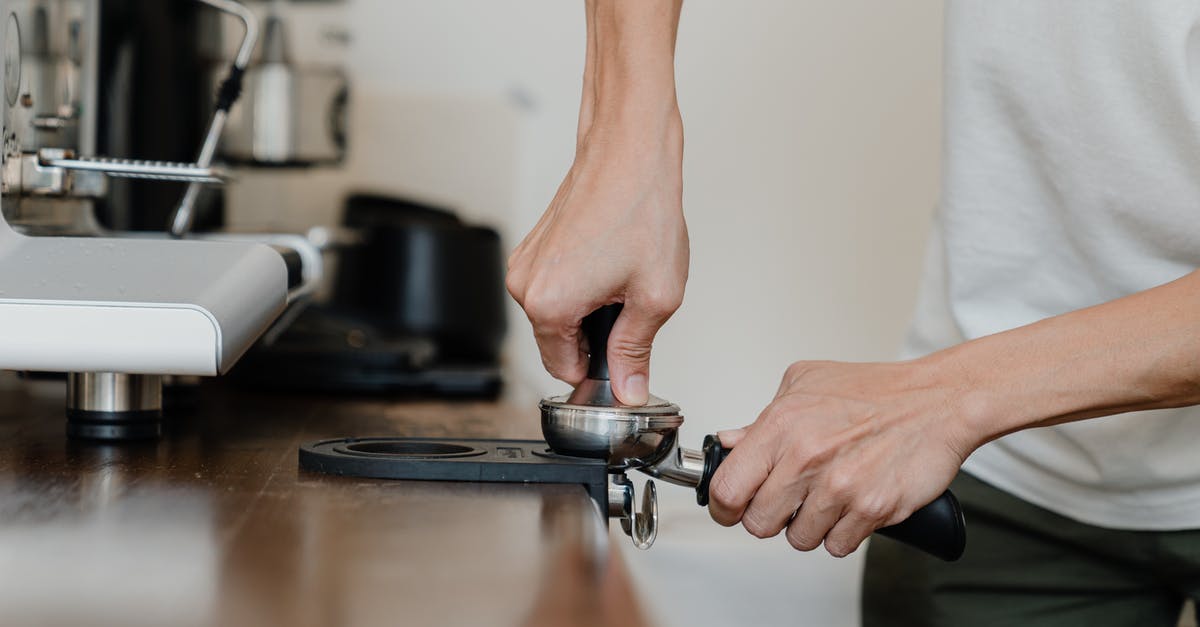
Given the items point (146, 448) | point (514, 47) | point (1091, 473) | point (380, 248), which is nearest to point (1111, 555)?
point (1091, 473)

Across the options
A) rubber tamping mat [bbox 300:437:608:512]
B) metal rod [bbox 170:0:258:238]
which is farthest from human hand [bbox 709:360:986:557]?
metal rod [bbox 170:0:258:238]

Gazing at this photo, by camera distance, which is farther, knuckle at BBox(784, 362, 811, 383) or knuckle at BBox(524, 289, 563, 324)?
knuckle at BBox(784, 362, 811, 383)

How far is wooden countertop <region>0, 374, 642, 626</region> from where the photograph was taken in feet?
1.17

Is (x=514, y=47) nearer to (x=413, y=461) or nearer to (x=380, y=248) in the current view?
(x=380, y=248)

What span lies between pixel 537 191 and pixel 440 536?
1.67 metres

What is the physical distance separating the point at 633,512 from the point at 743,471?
0.35ft

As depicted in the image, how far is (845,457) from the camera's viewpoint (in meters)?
0.67

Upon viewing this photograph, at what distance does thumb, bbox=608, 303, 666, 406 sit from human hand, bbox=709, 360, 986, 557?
0.23 feet

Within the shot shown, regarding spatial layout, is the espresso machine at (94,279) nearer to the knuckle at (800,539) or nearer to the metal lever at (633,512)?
the metal lever at (633,512)

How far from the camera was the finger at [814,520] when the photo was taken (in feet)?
2.21

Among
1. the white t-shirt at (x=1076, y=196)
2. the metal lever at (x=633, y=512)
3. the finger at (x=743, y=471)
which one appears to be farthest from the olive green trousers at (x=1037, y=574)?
the metal lever at (x=633, y=512)

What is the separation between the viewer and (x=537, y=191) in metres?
2.09

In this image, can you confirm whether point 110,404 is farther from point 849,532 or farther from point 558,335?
point 849,532

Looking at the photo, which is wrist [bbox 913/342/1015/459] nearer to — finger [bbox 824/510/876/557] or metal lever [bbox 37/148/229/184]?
finger [bbox 824/510/876/557]
